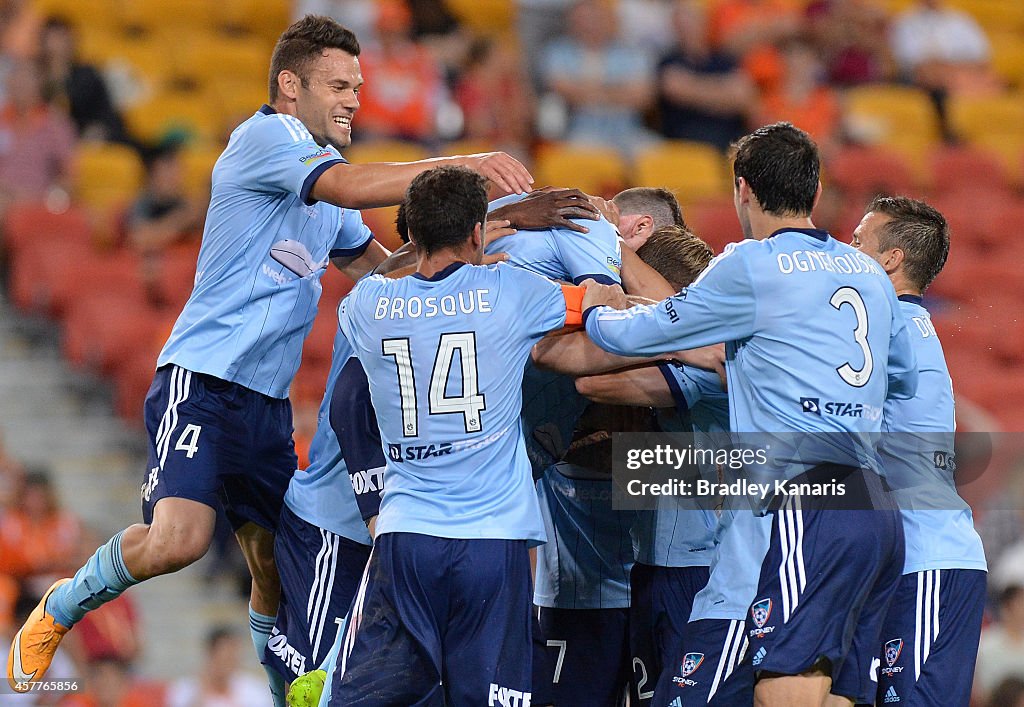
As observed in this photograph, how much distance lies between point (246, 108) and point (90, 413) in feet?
9.61

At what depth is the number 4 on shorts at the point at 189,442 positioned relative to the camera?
18.2 feet

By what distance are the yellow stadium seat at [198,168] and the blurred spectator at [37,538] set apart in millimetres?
2572

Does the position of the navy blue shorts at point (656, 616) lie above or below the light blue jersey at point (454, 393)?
below

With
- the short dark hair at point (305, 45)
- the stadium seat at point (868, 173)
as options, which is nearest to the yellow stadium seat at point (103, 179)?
the stadium seat at point (868, 173)

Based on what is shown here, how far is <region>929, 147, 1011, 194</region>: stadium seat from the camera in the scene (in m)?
13.1

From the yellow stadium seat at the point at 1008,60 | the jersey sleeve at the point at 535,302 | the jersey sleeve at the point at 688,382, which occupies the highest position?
the yellow stadium seat at the point at 1008,60

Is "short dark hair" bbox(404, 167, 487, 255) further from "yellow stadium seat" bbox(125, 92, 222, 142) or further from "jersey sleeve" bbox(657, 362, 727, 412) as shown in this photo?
"yellow stadium seat" bbox(125, 92, 222, 142)

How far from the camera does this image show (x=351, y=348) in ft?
18.1

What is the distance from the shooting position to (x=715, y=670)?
505 centimetres

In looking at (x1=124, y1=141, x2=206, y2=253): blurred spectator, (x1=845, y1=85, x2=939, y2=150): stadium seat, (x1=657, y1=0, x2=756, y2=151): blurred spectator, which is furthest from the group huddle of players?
(x1=845, y1=85, x2=939, y2=150): stadium seat

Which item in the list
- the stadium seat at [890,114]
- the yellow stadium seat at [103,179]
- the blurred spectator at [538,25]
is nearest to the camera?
the yellow stadium seat at [103,179]

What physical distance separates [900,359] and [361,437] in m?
1.87

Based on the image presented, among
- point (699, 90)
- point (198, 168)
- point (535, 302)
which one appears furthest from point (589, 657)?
point (699, 90)

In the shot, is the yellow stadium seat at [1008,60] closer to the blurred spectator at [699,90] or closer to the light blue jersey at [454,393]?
the blurred spectator at [699,90]
